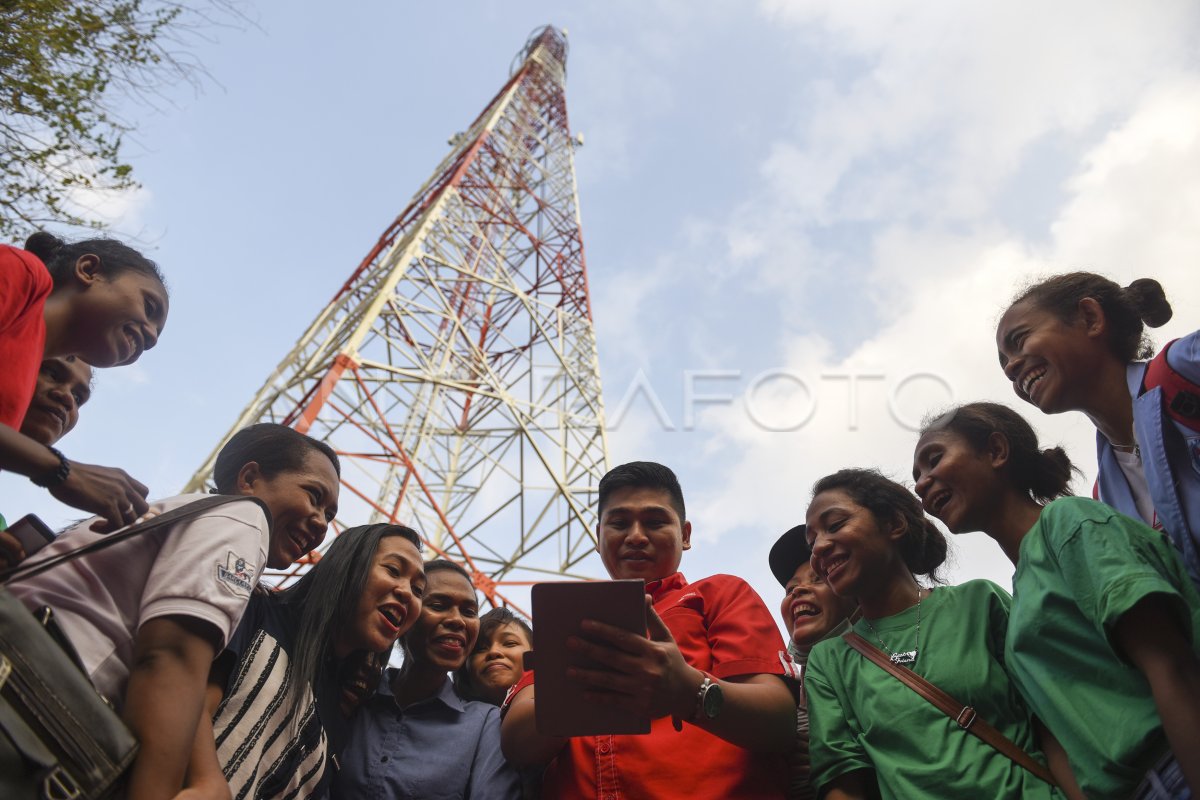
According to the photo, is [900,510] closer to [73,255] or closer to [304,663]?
[304,663]

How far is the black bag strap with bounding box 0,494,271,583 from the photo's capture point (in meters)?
1.36

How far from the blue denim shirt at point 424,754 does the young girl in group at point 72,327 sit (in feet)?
3.53

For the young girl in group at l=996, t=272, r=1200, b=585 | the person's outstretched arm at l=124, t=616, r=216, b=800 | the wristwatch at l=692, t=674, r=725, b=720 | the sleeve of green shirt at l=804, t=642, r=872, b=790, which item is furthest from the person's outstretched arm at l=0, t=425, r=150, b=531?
the young girl in group at l=996, t=272, r=1200, b=585

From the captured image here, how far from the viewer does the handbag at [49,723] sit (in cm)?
119

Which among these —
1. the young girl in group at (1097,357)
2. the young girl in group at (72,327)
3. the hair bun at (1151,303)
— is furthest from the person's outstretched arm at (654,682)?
the hair bun at (1151,303)

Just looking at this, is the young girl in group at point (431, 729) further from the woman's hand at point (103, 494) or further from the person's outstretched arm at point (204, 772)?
the woman's hand at point (103, 494)

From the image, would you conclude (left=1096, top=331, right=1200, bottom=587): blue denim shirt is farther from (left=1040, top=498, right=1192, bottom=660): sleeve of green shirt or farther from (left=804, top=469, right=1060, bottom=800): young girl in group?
(left=804, top=469, right=1060, bottom=800): young girl in group

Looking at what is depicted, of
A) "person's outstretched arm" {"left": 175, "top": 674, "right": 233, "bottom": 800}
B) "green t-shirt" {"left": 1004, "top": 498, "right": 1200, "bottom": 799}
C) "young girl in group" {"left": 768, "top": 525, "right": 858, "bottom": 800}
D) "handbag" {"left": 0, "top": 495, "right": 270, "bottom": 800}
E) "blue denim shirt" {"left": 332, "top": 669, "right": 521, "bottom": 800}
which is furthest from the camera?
"young girl in group" {"left": 768, "top": 525, "right": 858, "bottom": 800}

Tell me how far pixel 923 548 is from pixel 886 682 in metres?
0.66

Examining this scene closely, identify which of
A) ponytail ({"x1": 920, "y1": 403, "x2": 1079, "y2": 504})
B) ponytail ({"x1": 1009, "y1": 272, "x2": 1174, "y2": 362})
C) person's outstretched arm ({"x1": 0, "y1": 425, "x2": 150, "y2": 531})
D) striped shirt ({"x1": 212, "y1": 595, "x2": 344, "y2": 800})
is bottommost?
striped shirt ({"x1": 212, "y1": 595, "x2": 344, "y2": 800})

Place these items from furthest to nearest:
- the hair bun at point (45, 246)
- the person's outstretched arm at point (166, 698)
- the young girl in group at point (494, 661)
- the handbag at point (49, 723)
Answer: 1. the young girl in group at point (494, 661)
2. the hair bun at point (45, 246)
3. the person's outstretched arm at point (166, 698)
4. the handbag at point (49, 723)

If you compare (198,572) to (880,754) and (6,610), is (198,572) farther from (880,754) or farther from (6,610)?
(880,754)

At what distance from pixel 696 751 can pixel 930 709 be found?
567 millimetres

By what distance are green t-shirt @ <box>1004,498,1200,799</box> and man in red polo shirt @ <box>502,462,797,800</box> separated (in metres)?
0.56
